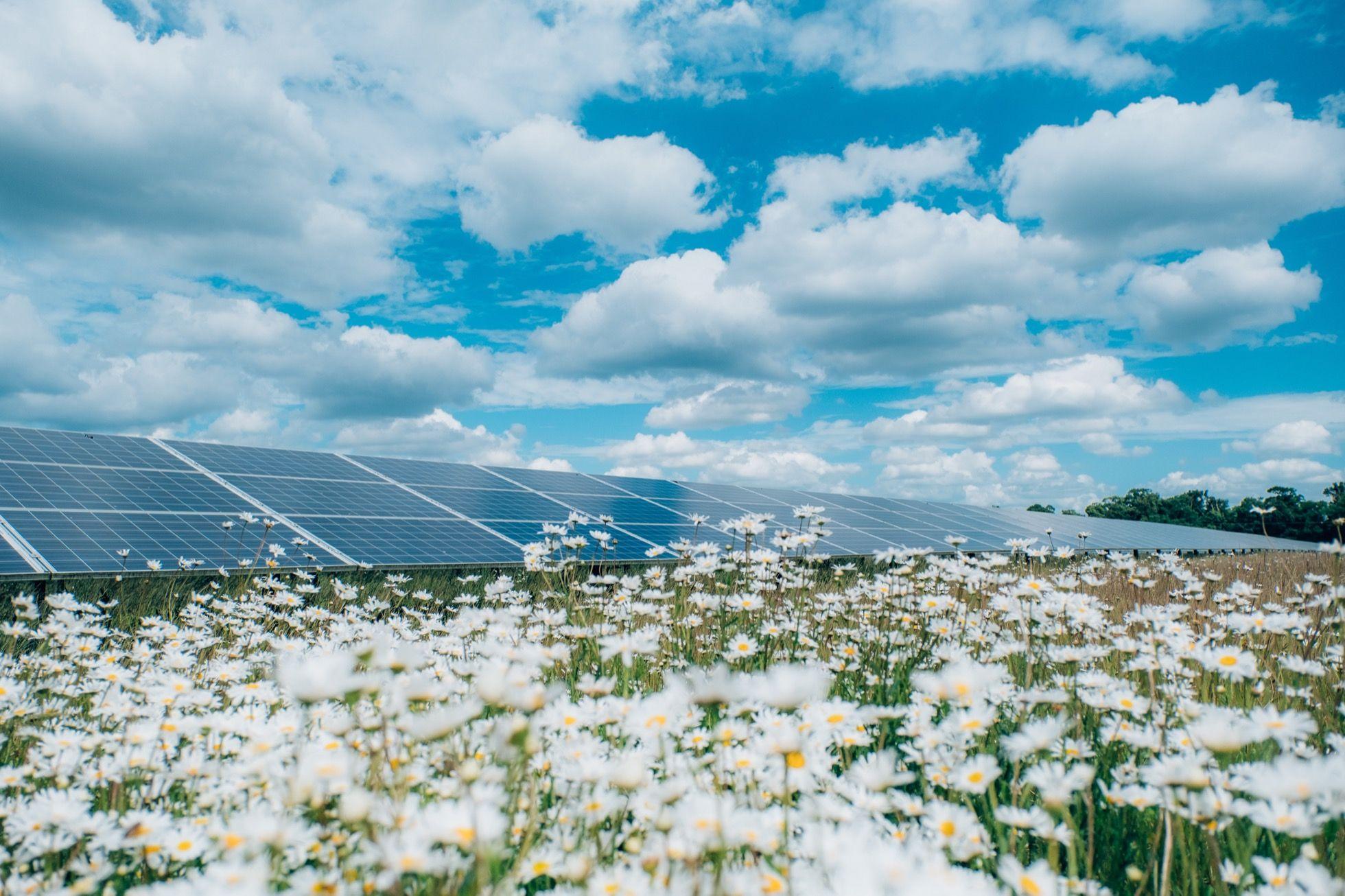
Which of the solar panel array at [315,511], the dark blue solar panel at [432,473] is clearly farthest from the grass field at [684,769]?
the dark blue solar panel at [432,473]

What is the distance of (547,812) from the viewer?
8.30 ft

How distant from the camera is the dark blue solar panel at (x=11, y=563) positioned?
7.73 metres

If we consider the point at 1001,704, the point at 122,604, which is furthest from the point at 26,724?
the point at 122,604

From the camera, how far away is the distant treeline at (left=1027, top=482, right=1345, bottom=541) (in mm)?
49375

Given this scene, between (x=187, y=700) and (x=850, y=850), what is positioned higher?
(x=850, y=850)

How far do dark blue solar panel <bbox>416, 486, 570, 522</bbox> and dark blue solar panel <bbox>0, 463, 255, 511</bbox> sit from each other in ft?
12.7

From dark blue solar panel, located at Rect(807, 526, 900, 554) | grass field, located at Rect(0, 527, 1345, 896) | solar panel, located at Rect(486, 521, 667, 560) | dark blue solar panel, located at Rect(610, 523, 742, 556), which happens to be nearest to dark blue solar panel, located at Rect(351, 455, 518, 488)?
solar panel, located at Rect(486, 521, 667, 560)

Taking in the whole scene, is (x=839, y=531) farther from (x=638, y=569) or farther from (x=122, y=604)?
(x=122, y=604)

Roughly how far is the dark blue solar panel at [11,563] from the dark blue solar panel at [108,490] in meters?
2.15

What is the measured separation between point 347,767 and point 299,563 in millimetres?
8893

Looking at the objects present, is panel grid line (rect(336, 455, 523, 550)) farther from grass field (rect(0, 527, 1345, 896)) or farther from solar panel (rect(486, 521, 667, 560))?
grass field (rect(0, 527, 1345, 896))

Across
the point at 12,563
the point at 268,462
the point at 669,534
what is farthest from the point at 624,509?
the point at 12,563

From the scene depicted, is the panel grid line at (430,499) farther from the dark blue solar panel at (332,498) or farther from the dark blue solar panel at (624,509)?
the dark blue solar panel at (624,509)

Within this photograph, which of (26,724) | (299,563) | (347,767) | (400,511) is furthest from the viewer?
(400,511)
